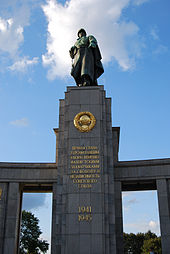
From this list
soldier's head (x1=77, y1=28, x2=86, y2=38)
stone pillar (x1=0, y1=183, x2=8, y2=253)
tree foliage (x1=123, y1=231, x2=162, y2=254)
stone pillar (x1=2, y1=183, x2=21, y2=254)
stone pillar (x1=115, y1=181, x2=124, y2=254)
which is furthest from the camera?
tree foliage (x1=123, y1=231, x2=162, y2=254)

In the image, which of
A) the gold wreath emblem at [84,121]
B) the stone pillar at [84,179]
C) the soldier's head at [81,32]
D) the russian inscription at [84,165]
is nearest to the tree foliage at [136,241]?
the stone pillar at [84,179]

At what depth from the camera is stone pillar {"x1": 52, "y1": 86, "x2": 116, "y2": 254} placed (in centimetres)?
1919

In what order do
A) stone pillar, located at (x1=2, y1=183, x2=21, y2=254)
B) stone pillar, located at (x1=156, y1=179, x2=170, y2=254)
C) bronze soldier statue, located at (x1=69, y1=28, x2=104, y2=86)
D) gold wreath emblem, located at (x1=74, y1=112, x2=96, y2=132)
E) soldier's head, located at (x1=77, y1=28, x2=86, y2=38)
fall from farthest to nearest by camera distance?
1. soldier's head, located at (x1=77, y1=28, x2=86, y2=38)
2. bronze soldier statue, located at (x1=69, y1=28, x2=104, y2=86)
3. gold wreath emblem, located at (x1=74, y1=112, x2=96, y2=132)
4. stone pillar, located at (x1=2, y1=183, x2=21, y2=254)
5. stone pillar, located at (x1=156, y1=179, x2=170, y2=254)

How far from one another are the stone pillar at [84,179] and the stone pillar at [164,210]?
4.01 meters

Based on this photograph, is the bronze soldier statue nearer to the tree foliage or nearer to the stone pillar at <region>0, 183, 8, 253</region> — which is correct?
the stone pillar at <region>0, 183, 8, 253</region>

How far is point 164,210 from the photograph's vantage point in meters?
21.8

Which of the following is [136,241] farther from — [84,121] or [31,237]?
[84,121]

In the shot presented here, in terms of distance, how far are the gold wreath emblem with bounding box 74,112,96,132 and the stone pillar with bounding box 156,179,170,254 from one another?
671 cm

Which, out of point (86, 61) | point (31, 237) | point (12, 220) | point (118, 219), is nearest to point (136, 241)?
point (31, 237)

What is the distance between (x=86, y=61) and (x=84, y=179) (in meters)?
10.1

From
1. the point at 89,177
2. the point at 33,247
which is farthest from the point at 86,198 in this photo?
the point at 33,247

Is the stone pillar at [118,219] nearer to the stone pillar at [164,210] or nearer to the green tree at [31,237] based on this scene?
the stone pillar at [164,210]

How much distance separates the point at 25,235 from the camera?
47.8m

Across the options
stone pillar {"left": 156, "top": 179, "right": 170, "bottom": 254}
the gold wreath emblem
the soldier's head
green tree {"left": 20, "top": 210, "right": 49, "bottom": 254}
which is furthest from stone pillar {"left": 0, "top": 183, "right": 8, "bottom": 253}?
green tree {"left": 20, "top": 210, "right": 49, "bottom": 254}
